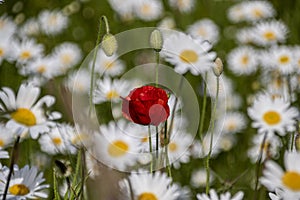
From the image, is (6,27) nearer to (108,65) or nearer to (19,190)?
(108,65)

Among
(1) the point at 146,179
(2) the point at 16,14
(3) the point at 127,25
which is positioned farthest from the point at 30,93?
(3) the point at 127,25

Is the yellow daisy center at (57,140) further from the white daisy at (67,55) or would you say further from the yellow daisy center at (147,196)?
the white daisy at (67,55)

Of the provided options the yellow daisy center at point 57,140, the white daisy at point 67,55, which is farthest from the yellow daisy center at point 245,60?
the yellow daisy center at point 57,140


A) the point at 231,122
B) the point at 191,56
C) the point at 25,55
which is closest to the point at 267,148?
the point at 191,56

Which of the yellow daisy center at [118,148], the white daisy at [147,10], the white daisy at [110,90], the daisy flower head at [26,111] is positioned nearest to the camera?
the daisy flower head at [26,111]

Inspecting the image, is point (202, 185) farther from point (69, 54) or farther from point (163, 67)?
point (69, 54)

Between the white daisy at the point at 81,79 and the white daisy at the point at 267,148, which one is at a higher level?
the white daisy at the point at 81,79
